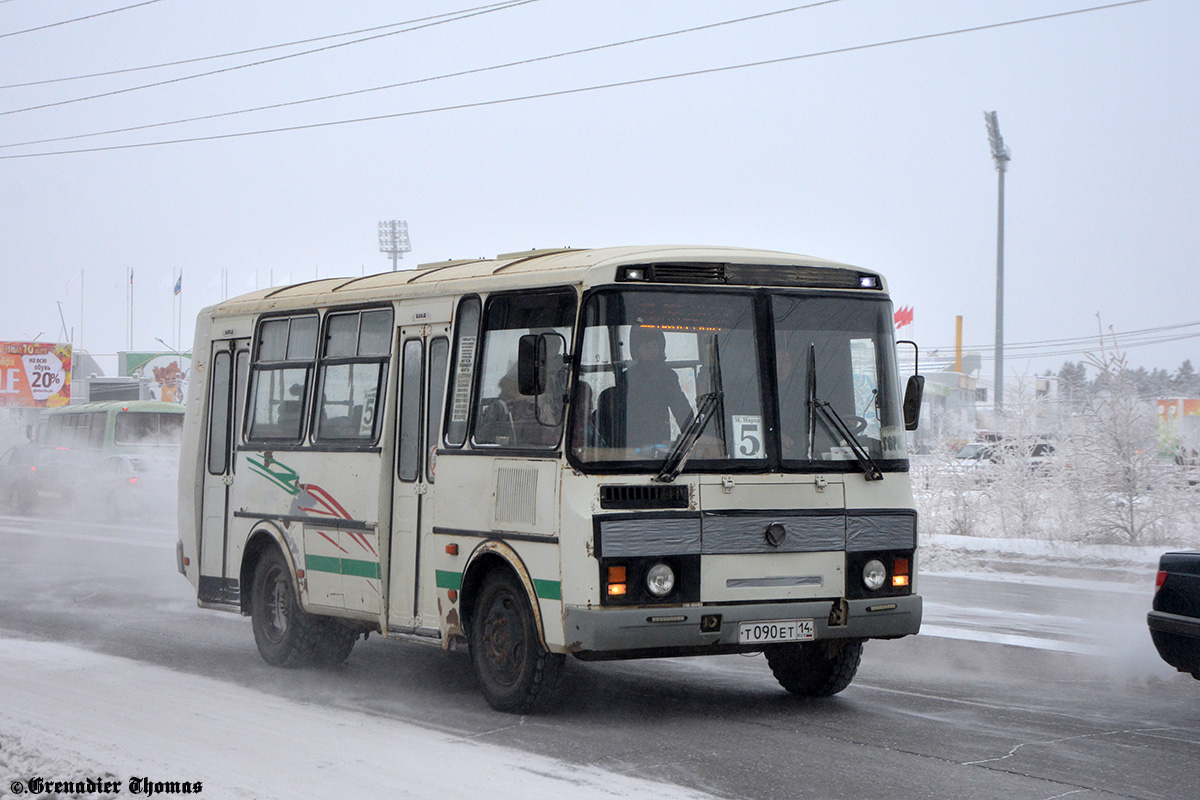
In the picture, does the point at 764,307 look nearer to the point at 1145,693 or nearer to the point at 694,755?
the point at 694,755

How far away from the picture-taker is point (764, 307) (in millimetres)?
8398

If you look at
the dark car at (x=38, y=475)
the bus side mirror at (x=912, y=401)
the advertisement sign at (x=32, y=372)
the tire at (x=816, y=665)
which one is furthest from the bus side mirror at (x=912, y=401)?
the advertisement sign at (x=32, y=372)

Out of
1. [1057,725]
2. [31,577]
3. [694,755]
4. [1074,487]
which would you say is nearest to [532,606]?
[694,755]

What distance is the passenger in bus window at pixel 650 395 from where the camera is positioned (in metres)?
7.96

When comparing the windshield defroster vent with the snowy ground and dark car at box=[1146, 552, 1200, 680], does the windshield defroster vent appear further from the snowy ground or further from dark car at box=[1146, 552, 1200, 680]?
dark car at box=[1146, 552, 1200, 680]

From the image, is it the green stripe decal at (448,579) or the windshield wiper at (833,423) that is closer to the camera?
the windshield wiper at (833,423)

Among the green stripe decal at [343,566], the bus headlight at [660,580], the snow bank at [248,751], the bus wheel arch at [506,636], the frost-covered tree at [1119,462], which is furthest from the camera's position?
the frost-covered tree at [1119,462]

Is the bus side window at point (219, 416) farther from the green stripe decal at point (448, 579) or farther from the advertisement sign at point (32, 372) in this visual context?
the advertisement sign at point (32, 372)

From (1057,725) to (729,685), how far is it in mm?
2352

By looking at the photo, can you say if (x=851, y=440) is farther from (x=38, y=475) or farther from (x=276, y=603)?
(x=38, y=475)

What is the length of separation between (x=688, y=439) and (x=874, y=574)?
1.46 meters

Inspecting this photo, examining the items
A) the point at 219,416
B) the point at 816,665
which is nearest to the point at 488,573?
the point at 816,665

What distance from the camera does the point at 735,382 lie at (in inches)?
323

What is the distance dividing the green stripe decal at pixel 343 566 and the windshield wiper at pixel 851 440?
11.0 feet
